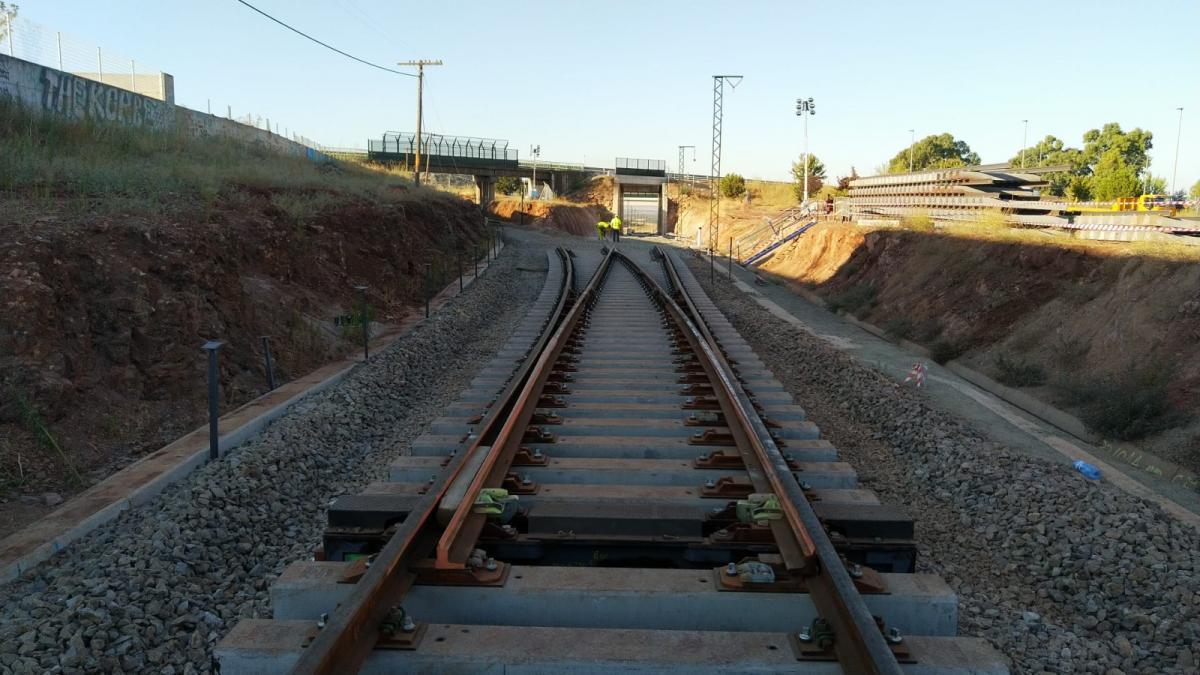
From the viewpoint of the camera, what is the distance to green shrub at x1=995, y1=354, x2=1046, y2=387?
463 inches

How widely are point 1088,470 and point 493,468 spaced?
18.0 ft

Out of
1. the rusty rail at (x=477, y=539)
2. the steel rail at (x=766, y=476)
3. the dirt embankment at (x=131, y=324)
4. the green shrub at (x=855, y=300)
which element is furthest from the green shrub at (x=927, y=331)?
the dirt embankment at (x=131, y=324)

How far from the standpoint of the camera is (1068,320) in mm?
13297

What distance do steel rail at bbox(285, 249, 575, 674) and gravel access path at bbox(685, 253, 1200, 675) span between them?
115 inches

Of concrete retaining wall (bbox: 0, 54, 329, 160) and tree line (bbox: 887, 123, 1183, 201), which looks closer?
concrete retaining wall (bbox: 0, 54, 329, 160)

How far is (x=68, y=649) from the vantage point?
3395 millimetres

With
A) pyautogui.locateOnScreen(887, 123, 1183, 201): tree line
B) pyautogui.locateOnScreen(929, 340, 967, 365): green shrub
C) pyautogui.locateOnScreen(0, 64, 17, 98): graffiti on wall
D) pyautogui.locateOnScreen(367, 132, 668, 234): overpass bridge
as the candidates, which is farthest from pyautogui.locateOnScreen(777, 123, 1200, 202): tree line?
pyautogui.locateOnScreen(0, 64, 17, 98): graffiti on wall

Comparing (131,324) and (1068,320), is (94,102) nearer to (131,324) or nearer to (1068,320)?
(131,324)

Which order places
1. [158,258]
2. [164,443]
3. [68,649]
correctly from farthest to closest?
[158,258]
[164,443]
[68,649]

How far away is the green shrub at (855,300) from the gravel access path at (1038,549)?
12.7 metres

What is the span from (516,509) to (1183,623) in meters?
3.77

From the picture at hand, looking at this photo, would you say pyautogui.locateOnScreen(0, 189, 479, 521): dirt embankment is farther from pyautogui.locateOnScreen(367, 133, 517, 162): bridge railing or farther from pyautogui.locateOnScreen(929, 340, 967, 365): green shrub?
pyautogui.locateOnScreen(367, 133, 517, 162): bridge railing

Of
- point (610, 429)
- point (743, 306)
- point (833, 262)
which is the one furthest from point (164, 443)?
point (833, 262)

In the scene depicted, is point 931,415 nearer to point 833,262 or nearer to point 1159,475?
point 1159,475
